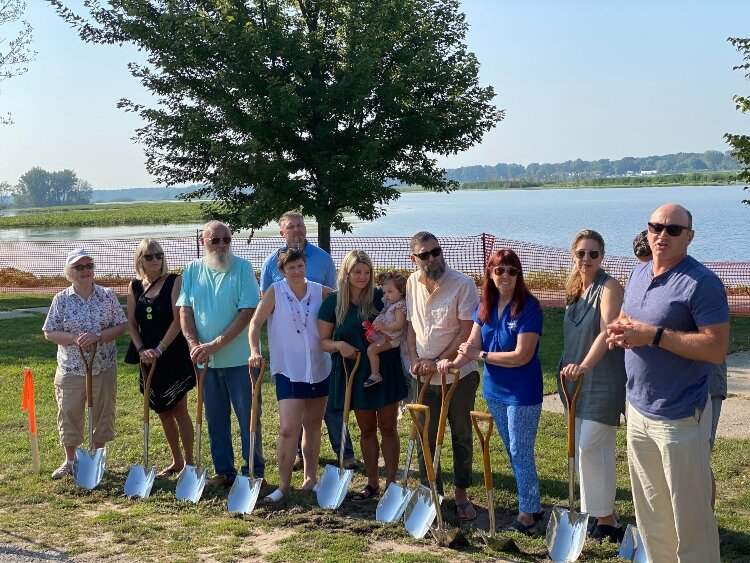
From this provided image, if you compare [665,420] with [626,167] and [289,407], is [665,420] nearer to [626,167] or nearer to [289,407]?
[289,407]

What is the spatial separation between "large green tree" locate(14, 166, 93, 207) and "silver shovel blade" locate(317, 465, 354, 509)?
176 meters

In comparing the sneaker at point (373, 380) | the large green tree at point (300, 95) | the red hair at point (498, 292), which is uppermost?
the large green tree at point (300, 95)

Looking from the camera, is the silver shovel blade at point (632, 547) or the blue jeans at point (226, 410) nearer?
the silver shovel blade at point (632, 547)

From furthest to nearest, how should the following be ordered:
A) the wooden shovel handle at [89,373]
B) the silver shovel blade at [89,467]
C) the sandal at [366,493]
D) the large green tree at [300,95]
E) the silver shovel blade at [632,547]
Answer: the large green tree at [300,95] → the wooden shovel handle at [89,373] → the silver shovel blade at [89,467] → the sandal at [366,493] → the silver shovel blade at [632,547]

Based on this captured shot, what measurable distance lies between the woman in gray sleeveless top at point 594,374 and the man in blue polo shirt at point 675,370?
77cm

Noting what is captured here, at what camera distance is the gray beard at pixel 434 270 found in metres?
5.96

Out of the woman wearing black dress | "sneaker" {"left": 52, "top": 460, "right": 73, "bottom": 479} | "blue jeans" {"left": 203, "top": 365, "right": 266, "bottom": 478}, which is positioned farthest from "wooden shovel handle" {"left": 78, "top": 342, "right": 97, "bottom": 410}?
"blue jeans" {"left": 203, "top": 365, "right": 266, "bottom": 478}

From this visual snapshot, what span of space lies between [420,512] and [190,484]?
5.89 feet

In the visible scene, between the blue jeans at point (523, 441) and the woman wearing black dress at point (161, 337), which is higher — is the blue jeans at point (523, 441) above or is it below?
below

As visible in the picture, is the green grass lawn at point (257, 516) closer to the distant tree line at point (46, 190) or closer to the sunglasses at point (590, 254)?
the sunglasses at point (590, 254)

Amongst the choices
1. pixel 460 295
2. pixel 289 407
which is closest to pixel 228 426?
pixel 289 407

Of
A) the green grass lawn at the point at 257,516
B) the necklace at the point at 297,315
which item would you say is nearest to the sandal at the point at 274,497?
the green grass lawn at the point at 257,516

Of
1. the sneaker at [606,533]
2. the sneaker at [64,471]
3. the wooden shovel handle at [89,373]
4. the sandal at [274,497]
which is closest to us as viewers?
the sneaker at [606,533]

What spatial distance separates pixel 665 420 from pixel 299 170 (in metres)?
14.5
